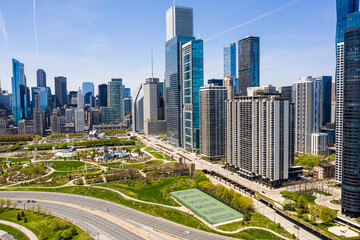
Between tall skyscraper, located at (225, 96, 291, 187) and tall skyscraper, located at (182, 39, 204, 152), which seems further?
tall skyscraper, located at (182, 39, 204, 152)

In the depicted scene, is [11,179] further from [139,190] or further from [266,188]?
[266,188]

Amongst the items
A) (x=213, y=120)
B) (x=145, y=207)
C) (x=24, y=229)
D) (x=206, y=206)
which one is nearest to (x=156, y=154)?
(x=213, y=120)

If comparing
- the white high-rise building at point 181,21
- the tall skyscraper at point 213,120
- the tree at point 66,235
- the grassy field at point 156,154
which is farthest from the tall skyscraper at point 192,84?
the tree at point 66,235

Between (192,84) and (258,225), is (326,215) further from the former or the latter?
(192,84)

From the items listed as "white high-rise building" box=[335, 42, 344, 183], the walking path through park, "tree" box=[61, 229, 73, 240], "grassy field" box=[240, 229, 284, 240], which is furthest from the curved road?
"white high-rise building" box=[335, 42, 344, 183]

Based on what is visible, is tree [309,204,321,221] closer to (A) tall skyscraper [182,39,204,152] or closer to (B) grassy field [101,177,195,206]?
(B) grassy field [101,177,195,206]
